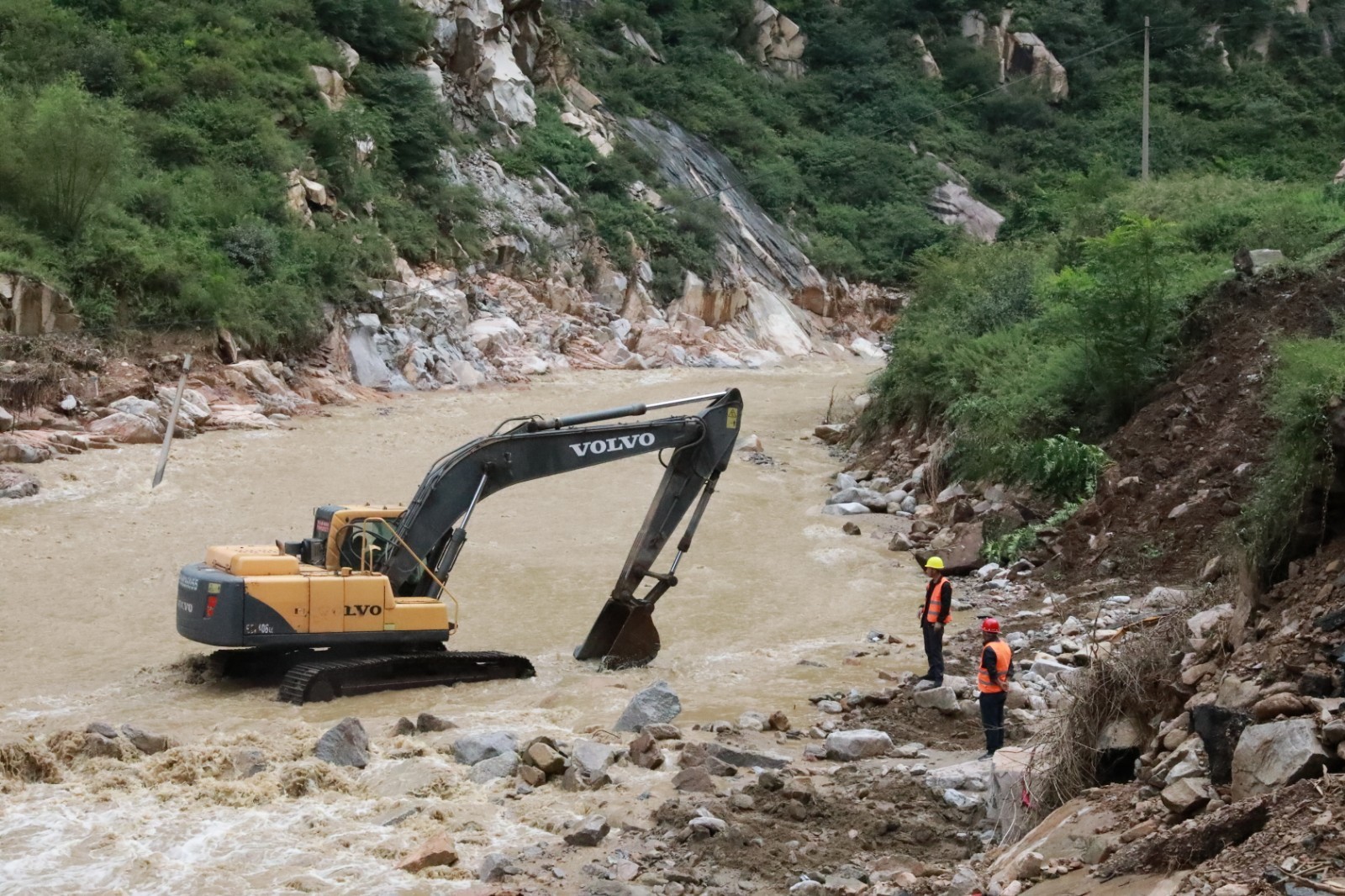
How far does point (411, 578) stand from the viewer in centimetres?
1172

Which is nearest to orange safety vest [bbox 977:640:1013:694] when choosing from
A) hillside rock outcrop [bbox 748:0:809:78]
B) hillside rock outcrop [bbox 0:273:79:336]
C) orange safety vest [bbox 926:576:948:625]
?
orange safety vest [bbox 926:576:948:625]

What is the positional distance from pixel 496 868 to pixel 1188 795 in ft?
11.5

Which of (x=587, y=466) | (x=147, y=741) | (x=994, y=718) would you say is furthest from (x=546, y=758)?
(x=587, y=466)

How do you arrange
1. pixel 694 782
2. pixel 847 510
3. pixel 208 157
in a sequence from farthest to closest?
pixel 208 157 → pixel 847 510 → pixel 694 782

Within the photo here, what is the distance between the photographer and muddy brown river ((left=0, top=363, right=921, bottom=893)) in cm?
766

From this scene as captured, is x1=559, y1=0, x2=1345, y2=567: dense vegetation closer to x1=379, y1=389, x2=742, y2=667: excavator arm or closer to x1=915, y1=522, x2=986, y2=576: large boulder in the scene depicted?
x1=915, y1=522, x2=986, y2=576: large boulder

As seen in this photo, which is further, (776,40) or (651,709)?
(776,40)

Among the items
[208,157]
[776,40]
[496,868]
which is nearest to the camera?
[496,868]

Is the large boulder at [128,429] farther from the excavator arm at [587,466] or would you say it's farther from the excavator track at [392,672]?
the excavator track at [392,672]

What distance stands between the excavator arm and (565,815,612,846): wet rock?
451 cm

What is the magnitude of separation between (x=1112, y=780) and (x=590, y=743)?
349 cm

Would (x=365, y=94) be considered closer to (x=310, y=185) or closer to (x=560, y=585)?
(x=310, y=185)

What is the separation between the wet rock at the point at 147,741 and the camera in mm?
8961

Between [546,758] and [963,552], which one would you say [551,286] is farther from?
[546,758]
